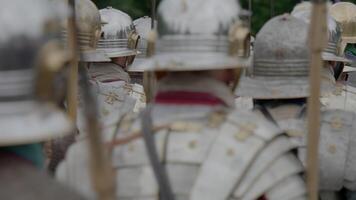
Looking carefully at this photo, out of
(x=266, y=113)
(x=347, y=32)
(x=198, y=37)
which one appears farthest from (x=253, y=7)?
(x=198, y=37)

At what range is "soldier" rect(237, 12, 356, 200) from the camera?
568 cm

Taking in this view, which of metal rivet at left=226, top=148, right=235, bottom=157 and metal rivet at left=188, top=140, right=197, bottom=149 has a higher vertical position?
metal rivet at left=188, top=140, right=197, bottom=149

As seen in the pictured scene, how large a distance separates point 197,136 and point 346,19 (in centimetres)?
670

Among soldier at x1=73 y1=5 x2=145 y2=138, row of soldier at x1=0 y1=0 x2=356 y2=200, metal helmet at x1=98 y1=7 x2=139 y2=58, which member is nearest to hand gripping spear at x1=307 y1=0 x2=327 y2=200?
row of soldier at x1=0 y1=0 x2=356 y2=200

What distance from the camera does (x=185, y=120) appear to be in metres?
4.43

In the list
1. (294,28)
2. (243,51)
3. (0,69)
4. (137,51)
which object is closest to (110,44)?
(137,51)

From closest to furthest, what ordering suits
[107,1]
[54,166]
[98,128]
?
1. [98,128]
2. [54,166]
3. [107,1]

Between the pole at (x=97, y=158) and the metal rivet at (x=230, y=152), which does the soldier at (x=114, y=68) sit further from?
the pole at (x=97, y=158)

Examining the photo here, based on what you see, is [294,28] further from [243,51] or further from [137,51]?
[137,51]

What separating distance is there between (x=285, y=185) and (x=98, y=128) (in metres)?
1.16

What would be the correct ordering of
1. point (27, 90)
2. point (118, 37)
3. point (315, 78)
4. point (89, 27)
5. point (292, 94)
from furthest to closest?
point (118, 37) → point (89, 27) → point (292, 94) → point (315, 78) → point (27, 90)

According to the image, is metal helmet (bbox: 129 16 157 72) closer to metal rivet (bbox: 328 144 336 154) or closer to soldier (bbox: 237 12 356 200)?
soldier (bbox: 237 12 356 200)

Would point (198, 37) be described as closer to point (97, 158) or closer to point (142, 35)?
point (97, 158)

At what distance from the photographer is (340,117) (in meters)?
5.80
